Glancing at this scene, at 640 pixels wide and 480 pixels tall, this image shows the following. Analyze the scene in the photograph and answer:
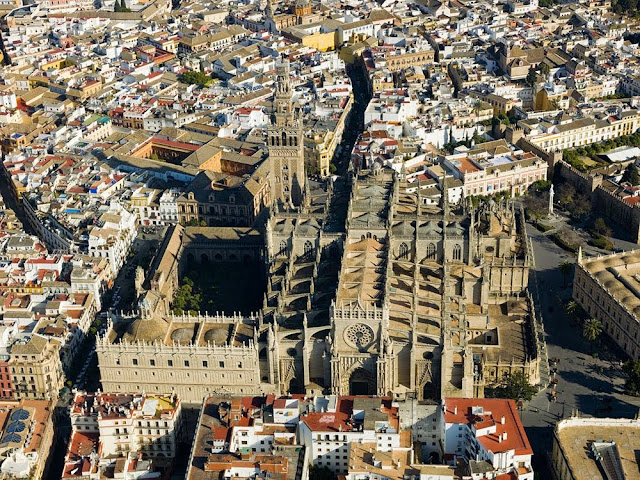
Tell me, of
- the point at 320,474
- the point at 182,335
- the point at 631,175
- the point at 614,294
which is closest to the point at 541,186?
the point at 631,175

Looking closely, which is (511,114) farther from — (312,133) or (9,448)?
(9,448)

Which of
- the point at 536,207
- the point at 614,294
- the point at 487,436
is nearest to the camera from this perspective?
the point at 487,436

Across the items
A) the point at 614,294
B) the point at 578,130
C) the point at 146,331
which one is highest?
the point at 146,331

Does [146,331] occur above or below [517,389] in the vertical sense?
above

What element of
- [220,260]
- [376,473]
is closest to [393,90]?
[220,260]

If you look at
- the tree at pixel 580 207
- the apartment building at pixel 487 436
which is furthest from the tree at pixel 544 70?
the apartment building at pixel 487 436

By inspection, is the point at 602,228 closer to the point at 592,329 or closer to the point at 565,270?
the point at 565,270

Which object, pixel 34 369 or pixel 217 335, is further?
pixel 34 369
